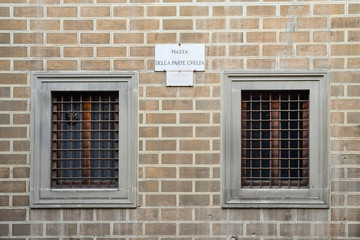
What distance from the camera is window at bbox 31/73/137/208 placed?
16.0 feet

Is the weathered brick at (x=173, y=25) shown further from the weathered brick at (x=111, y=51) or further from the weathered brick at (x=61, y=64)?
the weathered brick at (x=61, y=64)

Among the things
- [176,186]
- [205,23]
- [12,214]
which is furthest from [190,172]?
[12,214]

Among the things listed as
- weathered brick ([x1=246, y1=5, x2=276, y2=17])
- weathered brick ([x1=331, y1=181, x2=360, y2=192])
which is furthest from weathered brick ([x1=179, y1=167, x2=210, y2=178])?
weathered brick ([x1=246, y1=5, x2=276, y2=17])

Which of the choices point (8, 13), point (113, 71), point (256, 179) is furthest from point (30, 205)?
point (256, 179)

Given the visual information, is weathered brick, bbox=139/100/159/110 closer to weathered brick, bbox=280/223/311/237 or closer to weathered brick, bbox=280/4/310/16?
weathered brick, bbox=280/4/310/16

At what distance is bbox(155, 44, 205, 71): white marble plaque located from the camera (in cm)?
485

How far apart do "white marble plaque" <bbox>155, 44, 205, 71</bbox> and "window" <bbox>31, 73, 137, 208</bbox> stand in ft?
1.31

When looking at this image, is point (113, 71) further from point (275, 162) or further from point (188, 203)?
point (275, 162)

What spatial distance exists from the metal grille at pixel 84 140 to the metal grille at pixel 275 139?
5.12 ft

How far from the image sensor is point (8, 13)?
490 centimetres

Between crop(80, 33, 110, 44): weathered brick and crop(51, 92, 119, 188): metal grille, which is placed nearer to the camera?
crop(80, 33, 110, 44): weathered brick

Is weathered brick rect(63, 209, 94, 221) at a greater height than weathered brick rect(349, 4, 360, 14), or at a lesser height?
lesser

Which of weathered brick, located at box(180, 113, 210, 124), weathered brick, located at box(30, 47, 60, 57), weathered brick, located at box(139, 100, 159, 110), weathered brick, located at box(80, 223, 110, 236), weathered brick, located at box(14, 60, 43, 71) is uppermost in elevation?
weathered brick, located at box(30, 47, 60, 57)

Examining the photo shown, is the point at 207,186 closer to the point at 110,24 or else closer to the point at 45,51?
the point at 110,24
